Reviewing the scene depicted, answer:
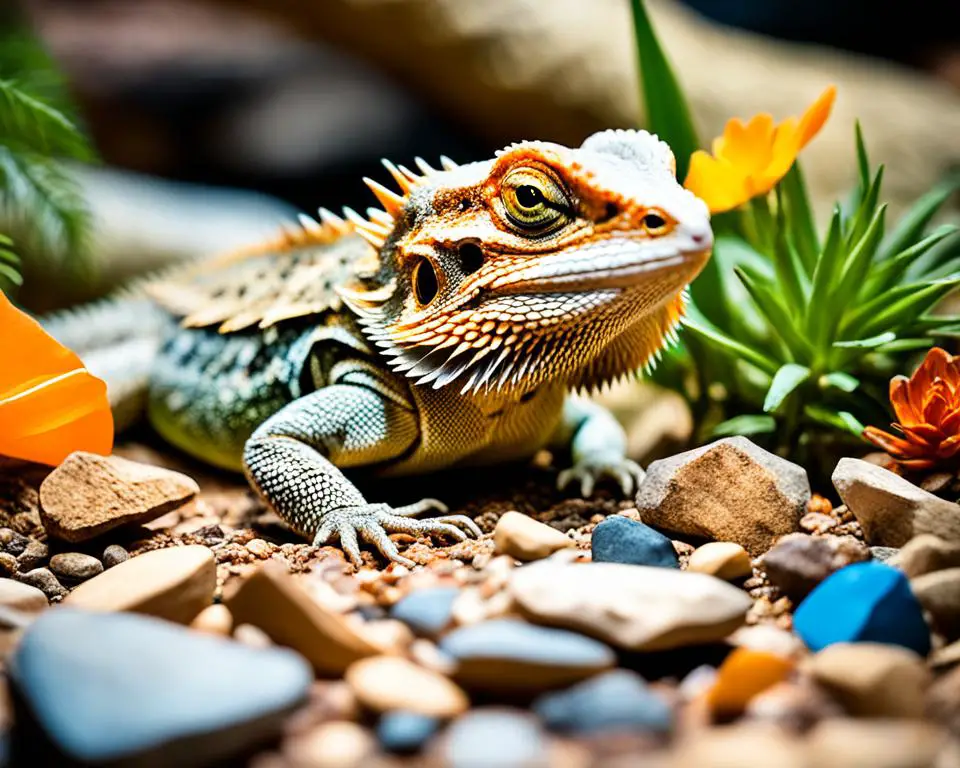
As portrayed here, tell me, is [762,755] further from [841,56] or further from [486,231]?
[841,56]

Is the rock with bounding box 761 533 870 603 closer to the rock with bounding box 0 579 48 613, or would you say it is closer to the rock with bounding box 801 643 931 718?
the rock with bounding box 801 643 931 718

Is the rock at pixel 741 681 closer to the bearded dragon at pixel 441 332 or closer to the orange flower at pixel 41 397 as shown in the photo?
the bearded dragon at pixel 441 332

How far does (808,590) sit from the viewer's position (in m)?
1.85

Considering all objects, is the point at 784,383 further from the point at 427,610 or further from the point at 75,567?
the point at 75,567

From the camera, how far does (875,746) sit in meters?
1.22

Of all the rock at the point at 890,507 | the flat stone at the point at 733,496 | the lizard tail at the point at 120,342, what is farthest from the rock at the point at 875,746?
the lizard tail at the point at 120,342

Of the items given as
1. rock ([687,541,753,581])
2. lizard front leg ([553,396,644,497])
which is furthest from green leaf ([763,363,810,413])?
rock ([687,541,753,581])

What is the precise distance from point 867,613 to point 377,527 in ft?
4.00

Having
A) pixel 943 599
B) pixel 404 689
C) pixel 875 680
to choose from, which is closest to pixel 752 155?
pixel 943 599

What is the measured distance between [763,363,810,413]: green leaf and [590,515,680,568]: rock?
619mm

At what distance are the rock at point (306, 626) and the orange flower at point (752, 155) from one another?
189 cm

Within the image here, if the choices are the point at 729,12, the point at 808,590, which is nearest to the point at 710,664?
the point at 808,590

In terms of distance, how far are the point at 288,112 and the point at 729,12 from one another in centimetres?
419

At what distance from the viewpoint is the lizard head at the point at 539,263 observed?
7.07 ft
